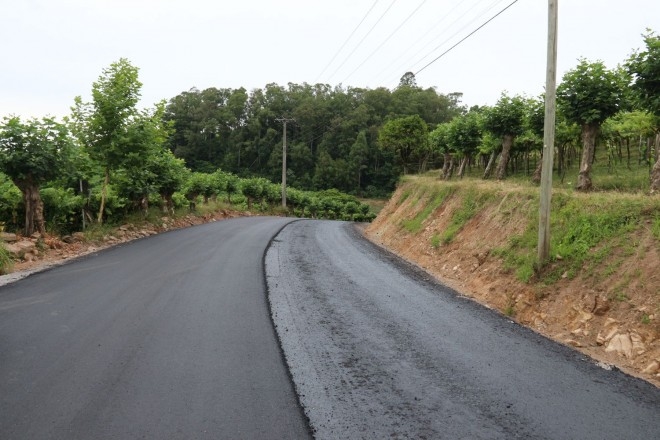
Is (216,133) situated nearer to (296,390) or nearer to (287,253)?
(287,253)

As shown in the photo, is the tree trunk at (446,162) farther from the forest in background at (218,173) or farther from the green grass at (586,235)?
the green grass at (586,235)

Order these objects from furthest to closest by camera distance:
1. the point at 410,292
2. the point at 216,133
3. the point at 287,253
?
1. the point at 216,133
2. the point at 287,253
3. the point at 410,292

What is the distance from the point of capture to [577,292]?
7.40m

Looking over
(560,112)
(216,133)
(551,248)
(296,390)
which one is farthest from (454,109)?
(296,390)

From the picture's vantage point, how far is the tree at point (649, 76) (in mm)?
9086

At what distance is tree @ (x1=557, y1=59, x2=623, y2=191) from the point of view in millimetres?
11688

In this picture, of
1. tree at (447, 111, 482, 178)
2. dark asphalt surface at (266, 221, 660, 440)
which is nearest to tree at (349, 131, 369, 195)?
tree at (447, 111, 482, 178)

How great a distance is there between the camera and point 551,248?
28.6 ft

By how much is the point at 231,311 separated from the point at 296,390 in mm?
3018

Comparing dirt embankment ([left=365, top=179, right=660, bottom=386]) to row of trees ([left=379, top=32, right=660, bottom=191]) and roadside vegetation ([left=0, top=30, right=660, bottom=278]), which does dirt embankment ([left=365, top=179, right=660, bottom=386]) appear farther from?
row of trees ([left=379, top=32, right=660, bottom=191])

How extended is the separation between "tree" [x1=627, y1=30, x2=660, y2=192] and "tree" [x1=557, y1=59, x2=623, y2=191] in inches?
80.4

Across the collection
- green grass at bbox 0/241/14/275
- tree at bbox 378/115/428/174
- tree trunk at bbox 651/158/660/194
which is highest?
tree at bbox 378/115/428/174

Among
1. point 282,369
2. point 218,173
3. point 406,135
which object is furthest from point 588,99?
point 406,135

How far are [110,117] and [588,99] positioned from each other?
15.6m
